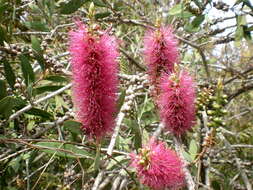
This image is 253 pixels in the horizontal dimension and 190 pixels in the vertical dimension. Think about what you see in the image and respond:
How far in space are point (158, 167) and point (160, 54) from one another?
58cm

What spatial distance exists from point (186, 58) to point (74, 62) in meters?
1.34

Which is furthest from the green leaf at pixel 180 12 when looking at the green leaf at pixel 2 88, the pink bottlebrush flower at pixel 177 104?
the green leaf at pixel 2 88

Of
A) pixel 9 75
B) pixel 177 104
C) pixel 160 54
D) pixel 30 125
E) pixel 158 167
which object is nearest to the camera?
pixel 158 167

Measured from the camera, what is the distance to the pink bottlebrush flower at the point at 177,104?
1675 millimetres

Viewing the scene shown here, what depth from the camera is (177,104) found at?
1691 millimetres

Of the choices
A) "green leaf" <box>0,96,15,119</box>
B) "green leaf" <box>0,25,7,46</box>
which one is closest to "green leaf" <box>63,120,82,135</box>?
"green leaf" <box>0,96,15,119</box>

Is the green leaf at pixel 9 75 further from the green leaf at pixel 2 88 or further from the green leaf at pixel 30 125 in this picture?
the green leaf at pixel 30 125

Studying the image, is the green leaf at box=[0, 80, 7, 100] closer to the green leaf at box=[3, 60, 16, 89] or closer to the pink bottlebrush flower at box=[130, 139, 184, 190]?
the green leaf at box=[3, 60, 16, 89]

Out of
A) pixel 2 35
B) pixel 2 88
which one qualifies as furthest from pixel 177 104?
pixel 2 35

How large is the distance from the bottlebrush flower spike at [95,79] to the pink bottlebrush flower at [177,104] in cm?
21

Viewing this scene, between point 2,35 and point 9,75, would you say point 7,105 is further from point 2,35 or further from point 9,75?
point 2,35

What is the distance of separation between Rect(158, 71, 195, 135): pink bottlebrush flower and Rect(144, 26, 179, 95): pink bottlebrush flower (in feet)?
0.38

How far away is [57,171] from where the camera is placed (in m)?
3.15

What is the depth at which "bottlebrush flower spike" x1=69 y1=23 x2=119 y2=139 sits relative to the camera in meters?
1.59
